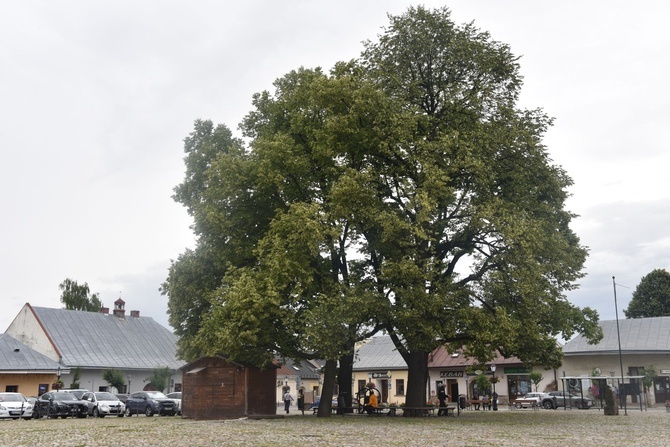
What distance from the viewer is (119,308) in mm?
66125

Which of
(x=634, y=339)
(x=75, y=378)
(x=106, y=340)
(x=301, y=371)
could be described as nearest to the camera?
(x=75, y=378)

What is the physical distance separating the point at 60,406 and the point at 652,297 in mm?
61864

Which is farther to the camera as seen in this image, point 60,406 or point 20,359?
point 20,359

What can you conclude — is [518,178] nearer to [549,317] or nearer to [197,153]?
[549,317]

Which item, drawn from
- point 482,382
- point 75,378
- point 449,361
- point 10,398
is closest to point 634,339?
point 482,382

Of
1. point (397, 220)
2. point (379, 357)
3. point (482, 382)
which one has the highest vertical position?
point (397, 220)

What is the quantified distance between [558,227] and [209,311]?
662 inches

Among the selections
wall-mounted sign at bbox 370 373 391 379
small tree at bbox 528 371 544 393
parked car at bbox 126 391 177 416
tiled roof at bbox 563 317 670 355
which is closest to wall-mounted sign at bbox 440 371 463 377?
wall-mounted sign at bbox 370 373 391 379

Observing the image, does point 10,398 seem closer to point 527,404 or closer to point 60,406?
point 60,406

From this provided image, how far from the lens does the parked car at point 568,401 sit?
148 ft

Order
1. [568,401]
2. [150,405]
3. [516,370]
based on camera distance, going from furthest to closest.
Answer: [516,370] → [568,401] → [150,405]

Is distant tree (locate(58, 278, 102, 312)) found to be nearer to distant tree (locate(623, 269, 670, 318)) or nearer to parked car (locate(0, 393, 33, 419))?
parked car (locate(0, 393, 33, 419))

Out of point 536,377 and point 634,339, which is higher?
point 634,339

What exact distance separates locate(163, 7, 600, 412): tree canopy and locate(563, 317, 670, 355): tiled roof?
2361 cm
